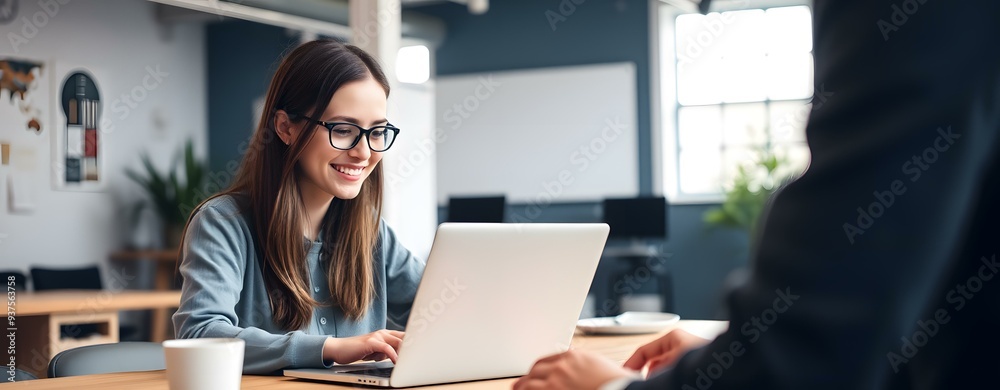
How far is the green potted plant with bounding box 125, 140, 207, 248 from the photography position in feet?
25.9

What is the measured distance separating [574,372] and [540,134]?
7609mm

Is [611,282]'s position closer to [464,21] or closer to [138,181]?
[464,21]

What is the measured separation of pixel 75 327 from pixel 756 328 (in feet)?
17.5

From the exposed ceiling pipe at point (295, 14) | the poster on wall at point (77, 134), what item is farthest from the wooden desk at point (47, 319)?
the poster on wall at point (77, 134)

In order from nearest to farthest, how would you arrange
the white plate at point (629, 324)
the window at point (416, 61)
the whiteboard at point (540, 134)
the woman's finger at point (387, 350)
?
the woman's finger at point (387, 350), the white plate at point (629, 324), the whiteboard at point (540, 134), the window at point (416, 61)

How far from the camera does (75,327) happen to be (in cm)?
529

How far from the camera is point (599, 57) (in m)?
8.23

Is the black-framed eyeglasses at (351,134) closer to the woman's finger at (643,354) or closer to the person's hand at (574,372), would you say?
the woman's finger at (643,354)
